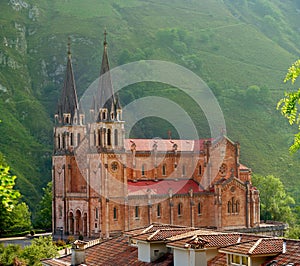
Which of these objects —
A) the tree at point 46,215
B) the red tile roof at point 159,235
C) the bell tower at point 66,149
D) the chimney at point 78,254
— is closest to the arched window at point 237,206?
the bell tower at point 66,149

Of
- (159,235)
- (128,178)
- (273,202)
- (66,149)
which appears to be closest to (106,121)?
(128,178)

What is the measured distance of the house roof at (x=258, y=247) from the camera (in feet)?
107

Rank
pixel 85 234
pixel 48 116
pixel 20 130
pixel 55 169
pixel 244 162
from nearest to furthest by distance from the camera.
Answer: pixel 85 234 < pixel 55 169 < pixel 244 162 < pixel 20 130 < pixel 48 116

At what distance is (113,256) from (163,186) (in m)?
59.1

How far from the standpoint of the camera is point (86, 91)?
190m

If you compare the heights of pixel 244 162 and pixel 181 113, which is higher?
pixel 181 113

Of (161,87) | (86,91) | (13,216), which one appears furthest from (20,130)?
(13,216)

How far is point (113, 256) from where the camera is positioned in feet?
136

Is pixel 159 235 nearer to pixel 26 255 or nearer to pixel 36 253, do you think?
pixel 26 255

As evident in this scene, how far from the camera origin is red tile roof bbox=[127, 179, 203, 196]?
9744 centimetres


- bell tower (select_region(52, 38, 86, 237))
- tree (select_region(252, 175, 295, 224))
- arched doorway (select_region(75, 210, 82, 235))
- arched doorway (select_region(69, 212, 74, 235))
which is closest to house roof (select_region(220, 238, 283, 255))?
arched doorway (select_region(75, 210, 82, 235))

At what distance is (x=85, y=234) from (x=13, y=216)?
1541 centimetres

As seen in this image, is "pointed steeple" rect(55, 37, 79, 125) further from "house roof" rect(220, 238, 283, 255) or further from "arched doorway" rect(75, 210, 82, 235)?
"house roof" rect(220, 238, 283, 255)

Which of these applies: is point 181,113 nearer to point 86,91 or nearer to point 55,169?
point 86,91
